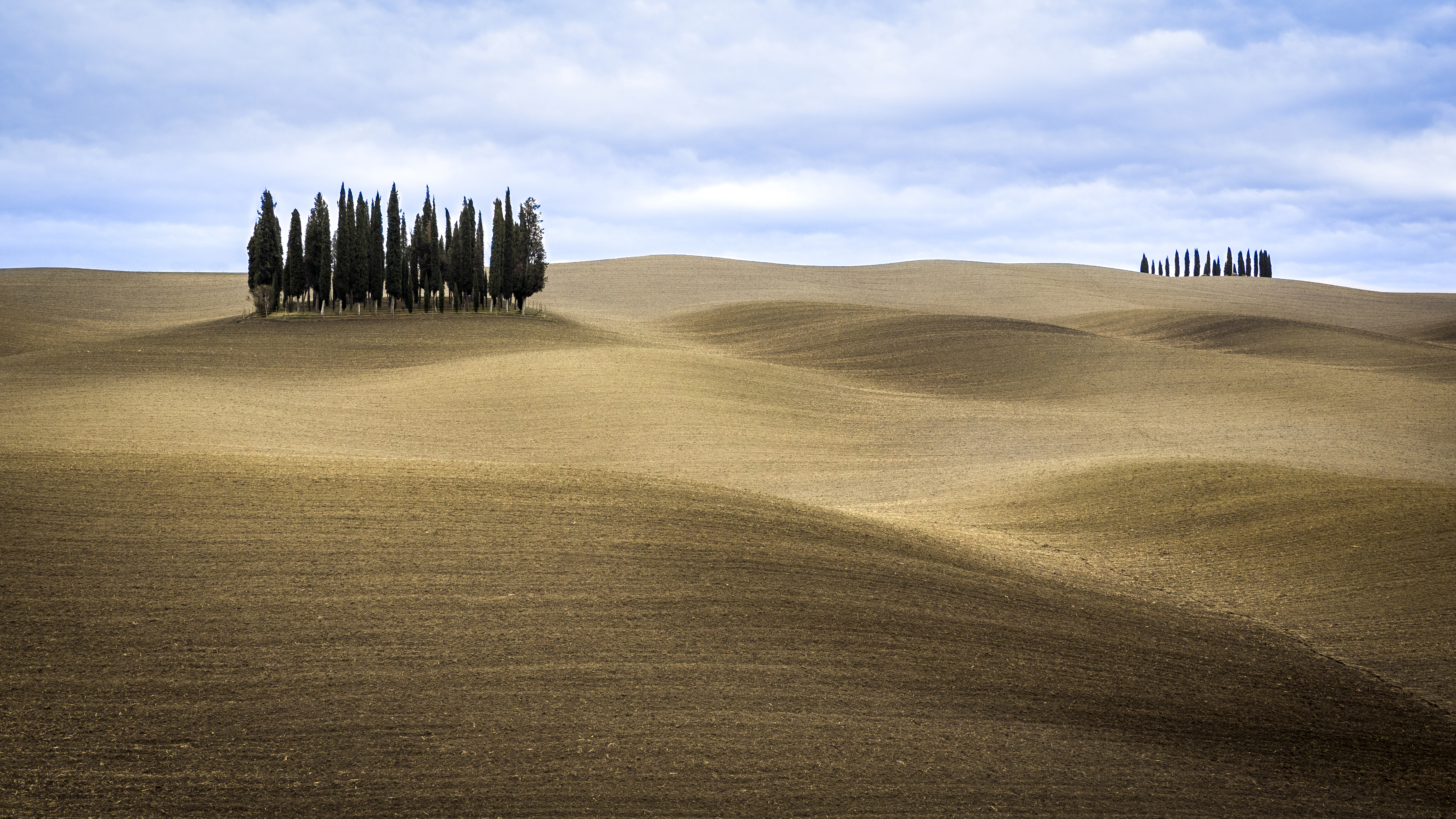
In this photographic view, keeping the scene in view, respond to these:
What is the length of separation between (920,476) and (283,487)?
14530mm

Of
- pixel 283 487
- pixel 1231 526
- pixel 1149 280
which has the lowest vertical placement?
pixel 1231 526

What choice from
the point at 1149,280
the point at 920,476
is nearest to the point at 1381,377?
the point at 920,476

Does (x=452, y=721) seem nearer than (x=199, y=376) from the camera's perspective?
Yes

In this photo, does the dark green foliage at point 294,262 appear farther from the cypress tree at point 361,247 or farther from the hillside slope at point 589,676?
the hillside slope at point 589,676

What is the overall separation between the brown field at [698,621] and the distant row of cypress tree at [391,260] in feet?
71.4

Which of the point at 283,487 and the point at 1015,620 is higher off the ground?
the point at 283,487

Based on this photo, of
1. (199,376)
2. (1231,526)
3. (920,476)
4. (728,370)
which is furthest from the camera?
(728,370)

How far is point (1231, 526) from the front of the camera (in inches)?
714

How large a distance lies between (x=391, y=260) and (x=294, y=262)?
437 cm

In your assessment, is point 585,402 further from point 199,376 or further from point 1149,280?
point 1149,280

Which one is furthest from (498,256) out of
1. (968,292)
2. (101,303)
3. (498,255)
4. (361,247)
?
(968,292)

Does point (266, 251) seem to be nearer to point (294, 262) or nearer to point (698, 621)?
point (294, 262)

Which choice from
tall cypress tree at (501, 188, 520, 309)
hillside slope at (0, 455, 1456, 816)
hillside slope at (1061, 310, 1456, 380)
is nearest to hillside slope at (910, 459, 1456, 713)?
hillside slope at (0, 455, 1456, 816)

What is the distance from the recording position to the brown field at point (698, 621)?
8078mm
